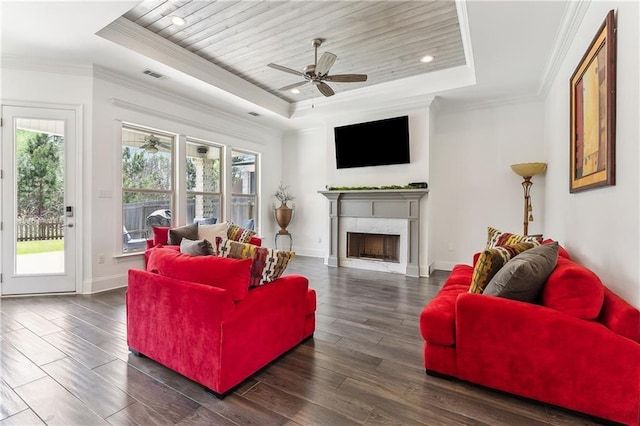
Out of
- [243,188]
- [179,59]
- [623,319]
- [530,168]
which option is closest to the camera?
[623,319]

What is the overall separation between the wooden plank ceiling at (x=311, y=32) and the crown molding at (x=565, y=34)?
3.17 ft

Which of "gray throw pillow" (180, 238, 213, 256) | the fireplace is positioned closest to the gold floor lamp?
the fireplace

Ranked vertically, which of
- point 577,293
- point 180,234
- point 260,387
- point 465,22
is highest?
point 465,22

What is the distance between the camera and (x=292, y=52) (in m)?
3.93

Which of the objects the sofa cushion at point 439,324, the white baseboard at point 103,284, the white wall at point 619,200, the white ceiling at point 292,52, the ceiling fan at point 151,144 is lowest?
the white baseboard at point 103,284

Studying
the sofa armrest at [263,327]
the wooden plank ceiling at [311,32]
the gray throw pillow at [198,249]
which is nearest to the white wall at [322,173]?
the wooden plank ceiling at [311,32]

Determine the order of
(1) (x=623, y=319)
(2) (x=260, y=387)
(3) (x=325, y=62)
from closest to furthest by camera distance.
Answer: (1) (x=623, y=319)
(2) (x=260, y=387)
(3) (x=325, y=62)

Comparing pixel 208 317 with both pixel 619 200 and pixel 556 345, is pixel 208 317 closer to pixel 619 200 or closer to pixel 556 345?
pixel 556 345

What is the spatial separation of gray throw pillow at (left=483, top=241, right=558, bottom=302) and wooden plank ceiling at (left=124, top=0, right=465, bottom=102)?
8.54 feet

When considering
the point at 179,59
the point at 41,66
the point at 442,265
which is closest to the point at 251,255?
the point at 179,59

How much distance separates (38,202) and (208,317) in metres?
3.59

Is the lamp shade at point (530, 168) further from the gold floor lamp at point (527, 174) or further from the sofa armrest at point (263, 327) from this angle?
the sofa armrest at point (263, 327)

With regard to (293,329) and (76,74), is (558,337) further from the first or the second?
(76,74)

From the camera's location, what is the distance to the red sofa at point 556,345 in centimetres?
153
